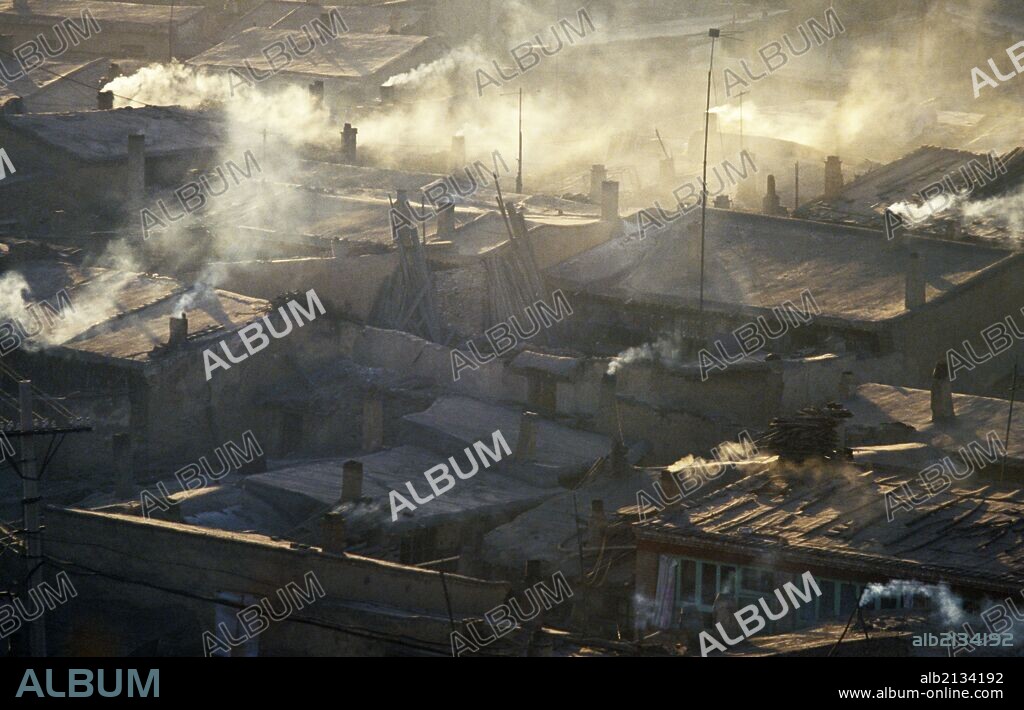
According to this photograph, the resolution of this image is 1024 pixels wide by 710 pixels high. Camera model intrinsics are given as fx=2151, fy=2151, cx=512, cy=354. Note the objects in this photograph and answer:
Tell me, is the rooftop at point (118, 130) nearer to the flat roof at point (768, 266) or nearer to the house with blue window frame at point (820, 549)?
the flat roof at point (768, 266)

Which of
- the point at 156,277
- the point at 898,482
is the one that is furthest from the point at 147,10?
the point at 898,482

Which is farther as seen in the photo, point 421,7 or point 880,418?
point 421,7

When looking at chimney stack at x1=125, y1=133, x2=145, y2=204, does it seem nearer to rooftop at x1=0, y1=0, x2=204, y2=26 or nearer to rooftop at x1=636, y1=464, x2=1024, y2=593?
rooftop at x1=0, y1=0, x2=204, y2=26

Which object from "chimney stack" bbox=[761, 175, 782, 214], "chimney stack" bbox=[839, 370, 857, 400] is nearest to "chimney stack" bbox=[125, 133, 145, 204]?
"chimney stack" bbox=[761, 175, 782, 214]

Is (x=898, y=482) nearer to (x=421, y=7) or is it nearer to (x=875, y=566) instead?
Result: (x=875, y=566)

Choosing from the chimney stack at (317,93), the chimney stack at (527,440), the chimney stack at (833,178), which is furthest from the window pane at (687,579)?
the chimney stack at (317,93)

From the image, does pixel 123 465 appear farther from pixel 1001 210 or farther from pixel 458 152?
pixel 458 152

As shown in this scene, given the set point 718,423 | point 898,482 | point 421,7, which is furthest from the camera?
point 421,7
